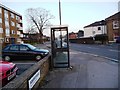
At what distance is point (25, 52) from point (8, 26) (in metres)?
46.7

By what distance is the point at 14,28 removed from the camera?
226 ft

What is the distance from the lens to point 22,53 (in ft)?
54.0

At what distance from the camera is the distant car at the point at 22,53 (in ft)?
53.4

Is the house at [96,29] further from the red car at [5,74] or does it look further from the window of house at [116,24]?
the red car at [5,74]

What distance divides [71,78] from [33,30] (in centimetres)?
7134

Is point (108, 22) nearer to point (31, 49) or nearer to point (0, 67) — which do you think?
point (31, 49)

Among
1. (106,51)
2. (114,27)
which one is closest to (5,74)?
(106,51)

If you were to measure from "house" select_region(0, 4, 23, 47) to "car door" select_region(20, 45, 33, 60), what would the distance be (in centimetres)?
3476

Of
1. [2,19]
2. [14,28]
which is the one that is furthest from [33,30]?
[2,19]

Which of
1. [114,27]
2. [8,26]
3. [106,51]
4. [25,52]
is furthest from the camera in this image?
[8,26]

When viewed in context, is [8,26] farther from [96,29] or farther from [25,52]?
[25,52]

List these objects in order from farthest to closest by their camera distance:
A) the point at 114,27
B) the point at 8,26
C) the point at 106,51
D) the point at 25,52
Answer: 1. the point at 8,26
2. the point at 114,27
3. the point at 106,51
4. the point at 25,52

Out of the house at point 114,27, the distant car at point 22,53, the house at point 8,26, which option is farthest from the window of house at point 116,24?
the distant car at point 22,53

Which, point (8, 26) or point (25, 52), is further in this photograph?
point (8, 26)
